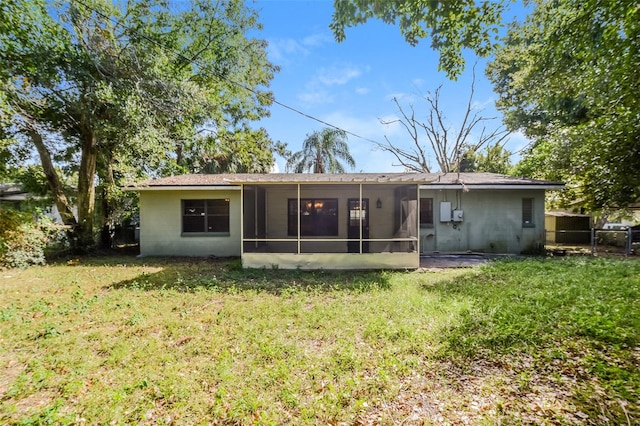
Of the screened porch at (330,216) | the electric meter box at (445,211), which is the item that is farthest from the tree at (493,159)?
the screened porch at (330,216)

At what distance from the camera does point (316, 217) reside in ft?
35.1

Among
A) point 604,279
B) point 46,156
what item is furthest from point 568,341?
point 46,156

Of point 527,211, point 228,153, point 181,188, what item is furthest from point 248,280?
point 228,153

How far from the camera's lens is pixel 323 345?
3934 mm

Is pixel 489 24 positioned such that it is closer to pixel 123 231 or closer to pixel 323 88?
pixel 323 88

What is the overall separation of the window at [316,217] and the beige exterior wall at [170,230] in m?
2.37

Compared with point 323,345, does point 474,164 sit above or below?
above

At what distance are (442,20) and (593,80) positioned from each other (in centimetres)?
370

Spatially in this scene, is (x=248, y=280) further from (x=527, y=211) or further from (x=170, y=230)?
(x=527, y=211)

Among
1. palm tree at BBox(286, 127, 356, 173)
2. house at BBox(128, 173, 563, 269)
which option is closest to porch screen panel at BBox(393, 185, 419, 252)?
house at BBox(128, 173, 563, 269)

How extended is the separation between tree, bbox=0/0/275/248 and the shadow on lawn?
518 centimetres

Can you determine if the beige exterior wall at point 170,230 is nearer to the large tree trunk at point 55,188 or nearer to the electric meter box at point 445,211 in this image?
the large tree trunk at point 55,188

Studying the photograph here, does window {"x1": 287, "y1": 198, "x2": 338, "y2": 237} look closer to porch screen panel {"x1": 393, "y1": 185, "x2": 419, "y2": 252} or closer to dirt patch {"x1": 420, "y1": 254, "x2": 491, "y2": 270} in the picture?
porch screen panel {"x1": 393, "y1": 185, "x2": 419, "y2": 252}

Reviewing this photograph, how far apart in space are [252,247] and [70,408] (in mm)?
6905
